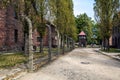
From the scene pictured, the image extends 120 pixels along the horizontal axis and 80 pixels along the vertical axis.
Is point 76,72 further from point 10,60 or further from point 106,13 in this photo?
point 106,13

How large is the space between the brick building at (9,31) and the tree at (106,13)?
1735cm

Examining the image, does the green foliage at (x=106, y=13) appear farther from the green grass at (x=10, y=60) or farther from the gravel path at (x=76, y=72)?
the gravel path at (x=76, y=72)

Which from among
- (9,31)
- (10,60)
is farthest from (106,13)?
(10,60)

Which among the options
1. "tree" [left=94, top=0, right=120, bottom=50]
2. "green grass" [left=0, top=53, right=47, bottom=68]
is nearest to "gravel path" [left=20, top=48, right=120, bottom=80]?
"green grass" [left=0, top=53, right=47, bottom=68]

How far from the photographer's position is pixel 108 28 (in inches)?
1874

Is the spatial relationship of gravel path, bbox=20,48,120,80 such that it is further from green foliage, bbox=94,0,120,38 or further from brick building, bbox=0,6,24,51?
green foliage, bbox=94,0,120,38

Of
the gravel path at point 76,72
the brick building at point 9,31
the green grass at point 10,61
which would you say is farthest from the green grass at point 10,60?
the brick building at point 9,31

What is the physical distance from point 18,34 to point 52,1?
6.88 m

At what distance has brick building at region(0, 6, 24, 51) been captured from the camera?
3071 centimetres

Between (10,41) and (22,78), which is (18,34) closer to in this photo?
(10,41)

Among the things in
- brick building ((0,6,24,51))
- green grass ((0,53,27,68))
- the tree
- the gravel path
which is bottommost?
the gravel path

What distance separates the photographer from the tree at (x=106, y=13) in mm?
46594

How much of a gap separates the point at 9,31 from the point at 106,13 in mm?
20539

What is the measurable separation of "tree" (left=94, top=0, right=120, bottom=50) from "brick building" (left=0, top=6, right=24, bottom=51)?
56.9 feet
